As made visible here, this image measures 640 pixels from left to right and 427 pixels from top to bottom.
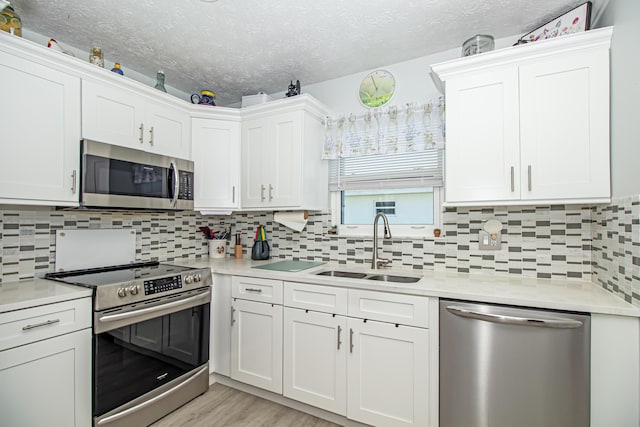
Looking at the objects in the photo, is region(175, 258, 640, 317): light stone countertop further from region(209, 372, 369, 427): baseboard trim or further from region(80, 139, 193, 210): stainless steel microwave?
region(209, 372, 369, 427): baseboard trim

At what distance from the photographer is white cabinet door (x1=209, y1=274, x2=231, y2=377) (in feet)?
7.70

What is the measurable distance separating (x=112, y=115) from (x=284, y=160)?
120 centimetres

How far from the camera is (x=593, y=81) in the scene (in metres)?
1.57

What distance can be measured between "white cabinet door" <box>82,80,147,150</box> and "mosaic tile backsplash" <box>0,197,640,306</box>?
605 millimetres

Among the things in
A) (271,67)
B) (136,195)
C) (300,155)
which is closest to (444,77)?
(300,155)

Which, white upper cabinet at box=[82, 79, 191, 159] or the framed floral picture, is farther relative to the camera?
white upper cabinet at box=[82, 79, 191, 159]

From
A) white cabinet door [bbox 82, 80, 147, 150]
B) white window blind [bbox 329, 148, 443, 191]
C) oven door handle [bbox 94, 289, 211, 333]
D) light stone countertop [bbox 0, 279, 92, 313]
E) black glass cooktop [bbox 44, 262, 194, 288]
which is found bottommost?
oven door handle [bbox 94, 289, 211, 333]

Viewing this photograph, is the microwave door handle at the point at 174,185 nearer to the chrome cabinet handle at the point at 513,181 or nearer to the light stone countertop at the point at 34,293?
the light stone countertop at the point at 34,293

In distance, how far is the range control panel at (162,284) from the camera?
190cm

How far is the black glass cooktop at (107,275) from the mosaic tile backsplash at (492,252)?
6.0 inches

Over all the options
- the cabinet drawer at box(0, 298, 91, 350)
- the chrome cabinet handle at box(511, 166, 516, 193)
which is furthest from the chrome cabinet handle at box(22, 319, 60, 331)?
the chrome cabinet handle at box(511, 166, 516, 193)

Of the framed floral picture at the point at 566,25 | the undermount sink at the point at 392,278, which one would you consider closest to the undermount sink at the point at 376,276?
the undermount sink at the point at 392,278

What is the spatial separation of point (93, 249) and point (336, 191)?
191cm

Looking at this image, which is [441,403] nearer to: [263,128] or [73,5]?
[263,128]
